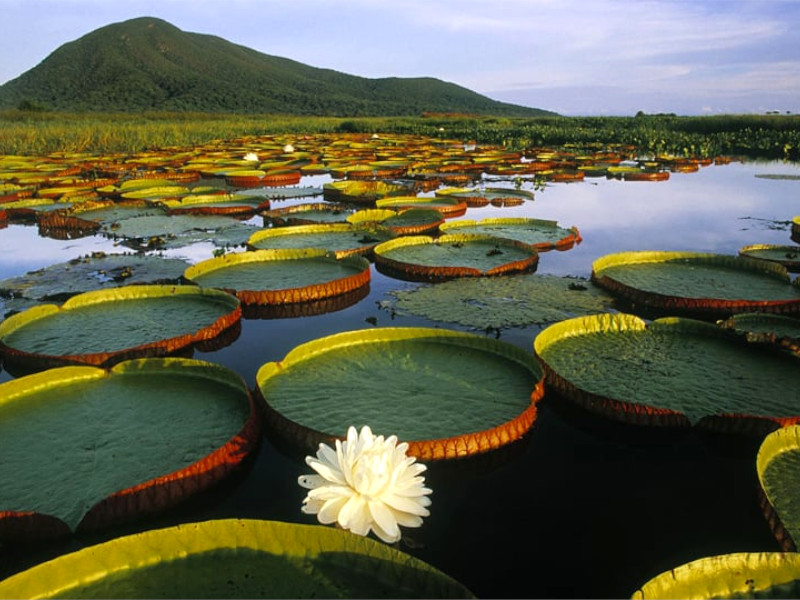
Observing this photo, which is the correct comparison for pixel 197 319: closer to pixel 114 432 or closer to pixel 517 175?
pixel 114 432

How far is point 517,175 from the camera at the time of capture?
12.5 metres

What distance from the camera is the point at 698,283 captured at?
4234 mm

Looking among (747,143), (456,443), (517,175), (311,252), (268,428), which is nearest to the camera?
(456,443)

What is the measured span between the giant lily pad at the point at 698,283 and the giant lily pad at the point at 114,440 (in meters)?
2.92

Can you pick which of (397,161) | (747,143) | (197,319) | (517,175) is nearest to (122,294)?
(197,319)

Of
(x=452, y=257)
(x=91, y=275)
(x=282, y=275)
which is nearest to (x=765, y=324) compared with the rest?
(x=452, y=257)

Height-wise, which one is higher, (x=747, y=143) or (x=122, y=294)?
(x=747, y=143)

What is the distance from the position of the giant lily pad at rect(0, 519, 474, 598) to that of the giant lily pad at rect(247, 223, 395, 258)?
3.96m

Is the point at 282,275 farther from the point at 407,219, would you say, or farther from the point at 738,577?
the point at 738,577

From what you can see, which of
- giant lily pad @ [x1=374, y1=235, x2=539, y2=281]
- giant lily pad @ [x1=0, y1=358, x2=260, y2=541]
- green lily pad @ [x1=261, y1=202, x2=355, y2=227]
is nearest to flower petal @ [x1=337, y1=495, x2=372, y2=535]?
giant lily pad @ [x1=0, y1=358, x2=260, y2=541]

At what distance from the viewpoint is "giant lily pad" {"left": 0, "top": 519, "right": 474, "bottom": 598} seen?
1.37 meters

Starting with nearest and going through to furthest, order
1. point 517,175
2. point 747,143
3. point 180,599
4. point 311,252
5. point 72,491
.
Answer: point 180,599 < point 72,491 < point 311,252 < point 517,175 < point 747,143

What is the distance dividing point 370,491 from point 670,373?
196 centimetres

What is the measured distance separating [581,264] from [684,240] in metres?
1.81
